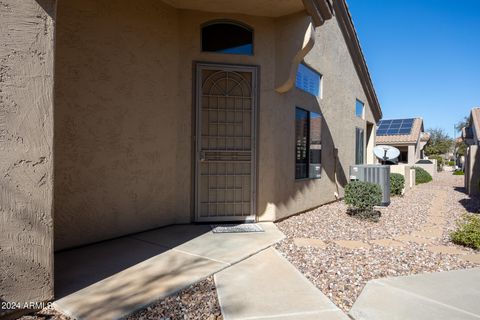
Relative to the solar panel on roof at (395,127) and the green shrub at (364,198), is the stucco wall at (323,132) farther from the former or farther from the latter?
the solar panel on roof at (395,127)

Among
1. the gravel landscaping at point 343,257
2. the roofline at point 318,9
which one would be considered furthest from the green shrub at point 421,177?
the roofline at point 318,9

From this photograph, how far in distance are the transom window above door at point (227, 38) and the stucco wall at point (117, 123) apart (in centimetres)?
64

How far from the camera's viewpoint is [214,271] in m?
3.61

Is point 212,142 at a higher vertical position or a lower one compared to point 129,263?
higher

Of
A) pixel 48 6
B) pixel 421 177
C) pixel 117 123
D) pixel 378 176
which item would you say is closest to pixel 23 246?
pixel 48 6

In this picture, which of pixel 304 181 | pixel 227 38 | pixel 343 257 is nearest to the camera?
pixel 343 257

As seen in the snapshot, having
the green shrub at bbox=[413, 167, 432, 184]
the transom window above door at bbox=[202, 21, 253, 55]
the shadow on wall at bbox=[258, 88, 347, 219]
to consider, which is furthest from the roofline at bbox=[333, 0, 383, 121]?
the green shrub at bbox=[413, 167, 432, 184]

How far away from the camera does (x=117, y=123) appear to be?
16.0 ft

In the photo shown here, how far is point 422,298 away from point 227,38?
5.26 meters

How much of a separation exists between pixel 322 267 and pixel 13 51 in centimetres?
403

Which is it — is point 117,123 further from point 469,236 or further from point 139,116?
point 469,236

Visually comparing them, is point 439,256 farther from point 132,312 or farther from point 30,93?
point 30,93

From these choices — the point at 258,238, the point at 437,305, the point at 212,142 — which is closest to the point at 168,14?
the point at 212,142

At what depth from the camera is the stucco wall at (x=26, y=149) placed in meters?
2.45
